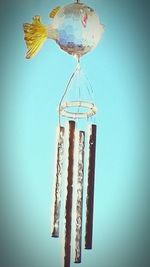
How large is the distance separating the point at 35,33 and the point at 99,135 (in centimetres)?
73

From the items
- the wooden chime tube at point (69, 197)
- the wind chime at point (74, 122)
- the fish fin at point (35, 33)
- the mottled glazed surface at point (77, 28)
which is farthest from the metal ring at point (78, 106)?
the fish fin at point (35, 33)

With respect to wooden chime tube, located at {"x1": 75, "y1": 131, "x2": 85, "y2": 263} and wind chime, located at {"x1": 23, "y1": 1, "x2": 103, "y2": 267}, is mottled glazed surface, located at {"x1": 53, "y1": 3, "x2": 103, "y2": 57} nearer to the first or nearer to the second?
wind chime, located at {"x1": 23, "y1": 1, "x2": 103, "y2": 267}

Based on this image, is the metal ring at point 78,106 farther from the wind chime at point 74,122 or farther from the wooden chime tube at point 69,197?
the wooden chime tube at point 69,197

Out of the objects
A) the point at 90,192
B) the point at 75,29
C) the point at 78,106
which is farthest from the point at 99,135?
the point at 75,29

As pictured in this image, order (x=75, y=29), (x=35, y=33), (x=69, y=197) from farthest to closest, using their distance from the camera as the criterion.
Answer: (x=35, y=33), (x=75, y=29), (x=69, y=197)

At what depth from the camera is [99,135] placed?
2902 millimetres

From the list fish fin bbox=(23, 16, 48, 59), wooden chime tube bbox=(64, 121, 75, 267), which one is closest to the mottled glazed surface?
fish fin bbox=(23, 16, 48, 59)

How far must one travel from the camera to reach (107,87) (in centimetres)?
295

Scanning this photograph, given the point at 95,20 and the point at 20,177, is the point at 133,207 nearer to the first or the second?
the point at 20,177

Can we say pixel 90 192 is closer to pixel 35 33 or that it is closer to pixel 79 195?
pixel 79 195

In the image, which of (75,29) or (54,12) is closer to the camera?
(75,29)

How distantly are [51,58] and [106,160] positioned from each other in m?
0.73

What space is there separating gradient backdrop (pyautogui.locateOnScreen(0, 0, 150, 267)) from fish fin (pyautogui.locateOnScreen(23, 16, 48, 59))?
0.11m

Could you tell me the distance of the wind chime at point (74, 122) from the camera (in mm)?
2445
